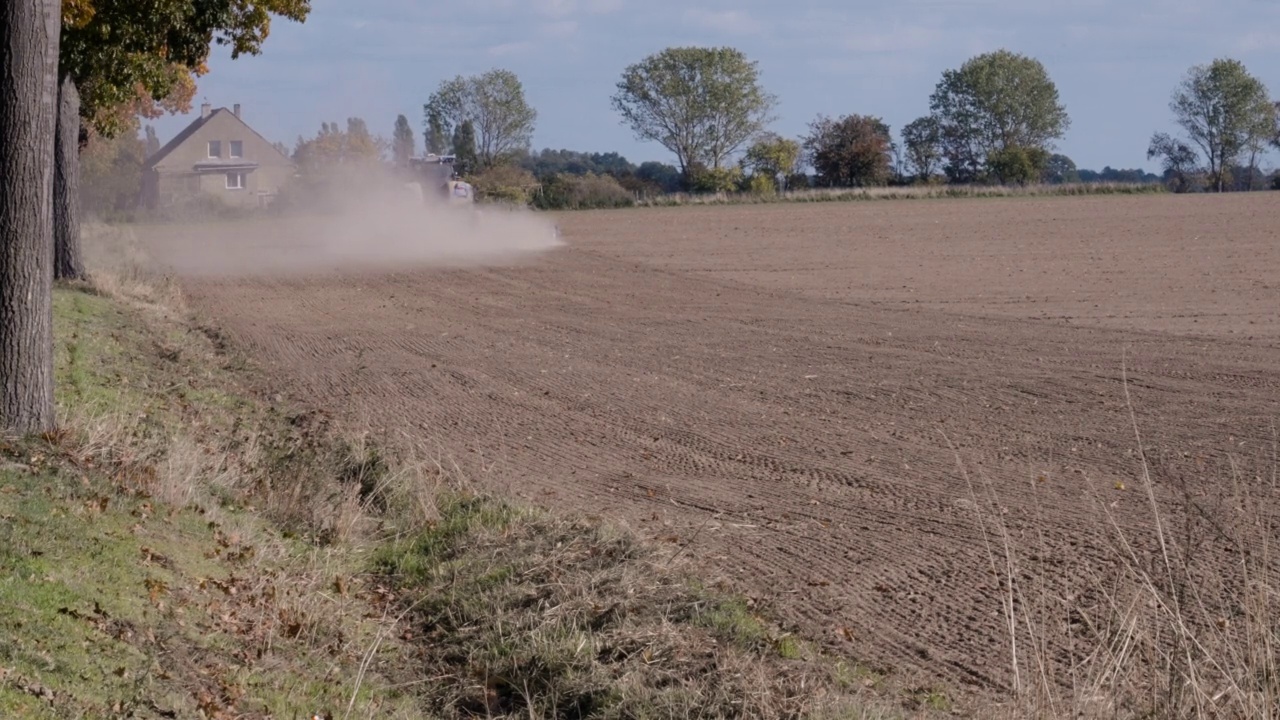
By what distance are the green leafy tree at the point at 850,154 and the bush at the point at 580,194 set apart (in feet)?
64.1

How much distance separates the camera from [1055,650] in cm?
727

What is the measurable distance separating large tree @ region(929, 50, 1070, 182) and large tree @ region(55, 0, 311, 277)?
317ft

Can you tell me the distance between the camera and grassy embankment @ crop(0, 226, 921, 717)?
635 centimetres

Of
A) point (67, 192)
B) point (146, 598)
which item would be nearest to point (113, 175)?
point (67, 192)

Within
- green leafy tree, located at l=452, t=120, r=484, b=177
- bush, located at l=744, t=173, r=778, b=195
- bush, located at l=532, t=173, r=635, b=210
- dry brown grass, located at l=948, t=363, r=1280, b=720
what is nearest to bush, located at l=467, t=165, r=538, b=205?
bush, located at l=532, t=173, r=635, b=210

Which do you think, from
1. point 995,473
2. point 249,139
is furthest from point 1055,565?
point 249,139

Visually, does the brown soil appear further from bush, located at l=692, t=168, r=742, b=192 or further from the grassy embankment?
bush, located at l=692, t=168, r=742, b=192

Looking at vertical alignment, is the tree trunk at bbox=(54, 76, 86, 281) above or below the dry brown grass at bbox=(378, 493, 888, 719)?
above

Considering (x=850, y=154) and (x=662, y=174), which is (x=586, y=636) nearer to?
(x=850, y=154)

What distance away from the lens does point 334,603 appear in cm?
811

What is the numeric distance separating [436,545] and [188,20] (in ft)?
45.7

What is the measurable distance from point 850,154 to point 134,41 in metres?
80.7

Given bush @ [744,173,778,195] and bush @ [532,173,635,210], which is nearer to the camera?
bush @ [532,173,635,210]

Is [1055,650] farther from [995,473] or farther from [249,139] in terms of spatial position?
[249,139]
